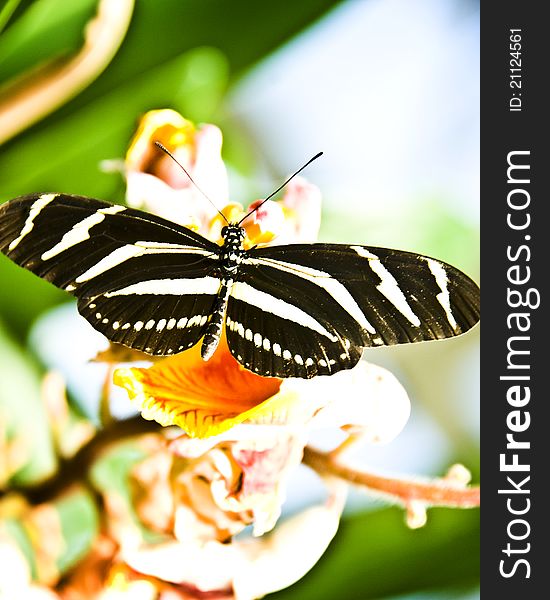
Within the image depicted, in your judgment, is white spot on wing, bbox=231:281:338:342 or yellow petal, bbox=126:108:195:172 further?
yellow petal, bbox=126:108:195:172

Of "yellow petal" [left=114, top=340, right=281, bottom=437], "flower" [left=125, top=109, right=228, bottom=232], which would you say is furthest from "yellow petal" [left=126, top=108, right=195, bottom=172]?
"yellow petal" [left=114, top=340, right=281, bottom=437]

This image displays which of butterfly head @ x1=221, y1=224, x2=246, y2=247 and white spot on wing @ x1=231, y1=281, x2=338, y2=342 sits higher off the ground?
butterfly head @ x1=221, y1=224, x2=246, y2=247

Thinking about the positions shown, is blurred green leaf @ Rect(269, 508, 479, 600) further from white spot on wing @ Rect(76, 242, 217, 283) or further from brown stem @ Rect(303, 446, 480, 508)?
white spot on wing @ Rect(76, 242, 217, 283)

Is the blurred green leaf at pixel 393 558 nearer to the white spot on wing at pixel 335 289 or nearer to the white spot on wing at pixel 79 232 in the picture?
the white spot on wing at pixel 335 289

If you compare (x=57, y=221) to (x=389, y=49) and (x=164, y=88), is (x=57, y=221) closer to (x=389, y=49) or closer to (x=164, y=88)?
(x=164, y=88)

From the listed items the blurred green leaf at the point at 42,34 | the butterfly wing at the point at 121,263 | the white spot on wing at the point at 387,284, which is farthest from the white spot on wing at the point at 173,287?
the blurred green leaf at the point at 42,34

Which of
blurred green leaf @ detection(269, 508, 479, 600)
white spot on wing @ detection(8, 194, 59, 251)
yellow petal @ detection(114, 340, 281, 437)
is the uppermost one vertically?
white spot on wing @ detection(8, 194, 59, 251)

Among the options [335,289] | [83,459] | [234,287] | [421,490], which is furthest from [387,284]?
[83,459]

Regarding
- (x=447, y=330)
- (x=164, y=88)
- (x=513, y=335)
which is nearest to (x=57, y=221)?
(x=164, y=88)
